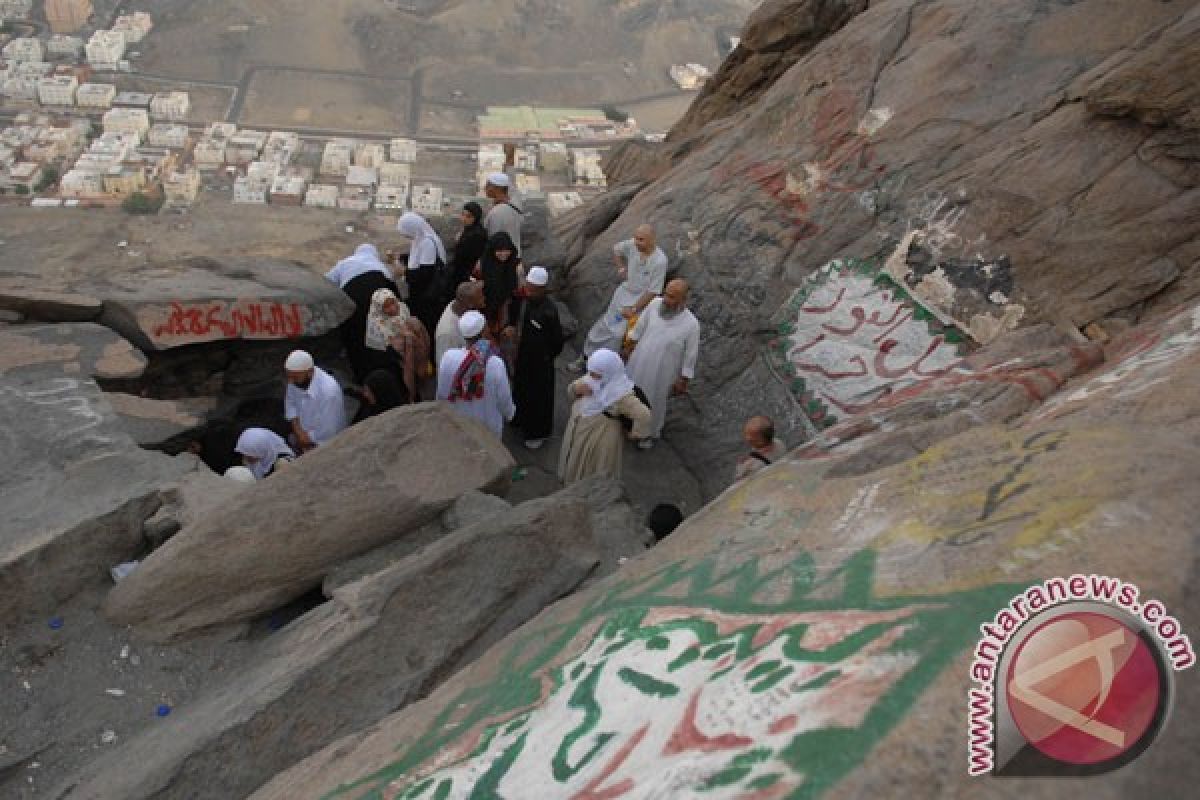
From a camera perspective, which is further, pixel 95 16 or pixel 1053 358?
pixel 95 16

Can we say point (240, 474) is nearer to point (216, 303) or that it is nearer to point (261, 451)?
point (261, 451)

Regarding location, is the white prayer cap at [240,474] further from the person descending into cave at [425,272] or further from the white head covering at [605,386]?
the person descending into cave at [425,272]

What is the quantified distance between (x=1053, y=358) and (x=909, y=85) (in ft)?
12.1

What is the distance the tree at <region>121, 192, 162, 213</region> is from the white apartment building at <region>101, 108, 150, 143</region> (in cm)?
933

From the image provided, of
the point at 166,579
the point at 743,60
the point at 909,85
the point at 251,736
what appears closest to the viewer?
the point at 251,736

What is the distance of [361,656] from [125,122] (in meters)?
41.3

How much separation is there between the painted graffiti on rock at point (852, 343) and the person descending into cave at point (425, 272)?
289 cm

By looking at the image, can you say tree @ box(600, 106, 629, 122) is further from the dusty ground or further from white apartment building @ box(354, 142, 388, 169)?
white apartment building @ box(354, 142, 388, 169)

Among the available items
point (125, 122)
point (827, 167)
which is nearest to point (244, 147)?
point (125, 122)

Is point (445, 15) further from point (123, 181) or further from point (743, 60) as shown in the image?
point (743, 60)

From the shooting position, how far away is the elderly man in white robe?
22.4 ft

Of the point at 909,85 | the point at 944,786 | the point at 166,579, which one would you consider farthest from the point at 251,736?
the point at 909,85

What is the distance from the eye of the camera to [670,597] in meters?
3.64

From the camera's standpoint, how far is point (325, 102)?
44156 mm
